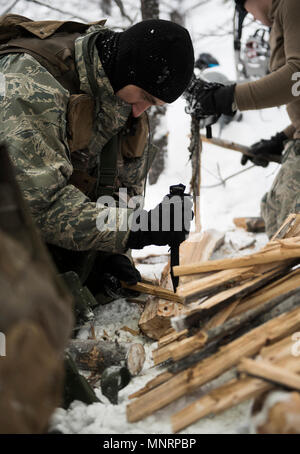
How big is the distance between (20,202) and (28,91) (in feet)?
4.67

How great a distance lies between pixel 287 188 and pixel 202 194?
3648 millimetres

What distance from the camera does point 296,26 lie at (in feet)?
10.1

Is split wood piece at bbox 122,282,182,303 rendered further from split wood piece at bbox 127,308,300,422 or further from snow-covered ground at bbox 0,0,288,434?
split wood piece at bbox 127,308,300,422

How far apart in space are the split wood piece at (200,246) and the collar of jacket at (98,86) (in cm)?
137

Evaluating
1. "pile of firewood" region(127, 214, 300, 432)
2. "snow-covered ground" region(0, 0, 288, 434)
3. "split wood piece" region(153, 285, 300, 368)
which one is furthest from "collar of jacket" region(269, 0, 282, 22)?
"split wood piece" region(153, 285, 300, 368)

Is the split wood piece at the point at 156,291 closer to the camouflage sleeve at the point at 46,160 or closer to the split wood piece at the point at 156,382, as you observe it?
the camouflage sleeve at the point at 46,160

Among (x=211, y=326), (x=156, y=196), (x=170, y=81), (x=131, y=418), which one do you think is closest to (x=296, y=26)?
(x=170, y=81)

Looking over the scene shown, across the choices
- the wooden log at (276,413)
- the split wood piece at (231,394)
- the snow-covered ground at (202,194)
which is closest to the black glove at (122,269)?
the snow-covered ground at (202,194)

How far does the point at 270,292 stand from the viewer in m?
1.88

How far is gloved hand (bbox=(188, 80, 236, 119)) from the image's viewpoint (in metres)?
3.35

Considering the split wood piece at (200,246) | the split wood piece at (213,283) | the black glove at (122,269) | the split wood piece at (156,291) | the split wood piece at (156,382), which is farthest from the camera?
the split wood piece at (200,246)

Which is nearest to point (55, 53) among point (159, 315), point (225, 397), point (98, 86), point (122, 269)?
point (98, 86)

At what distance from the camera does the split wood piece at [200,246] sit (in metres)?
3.68
